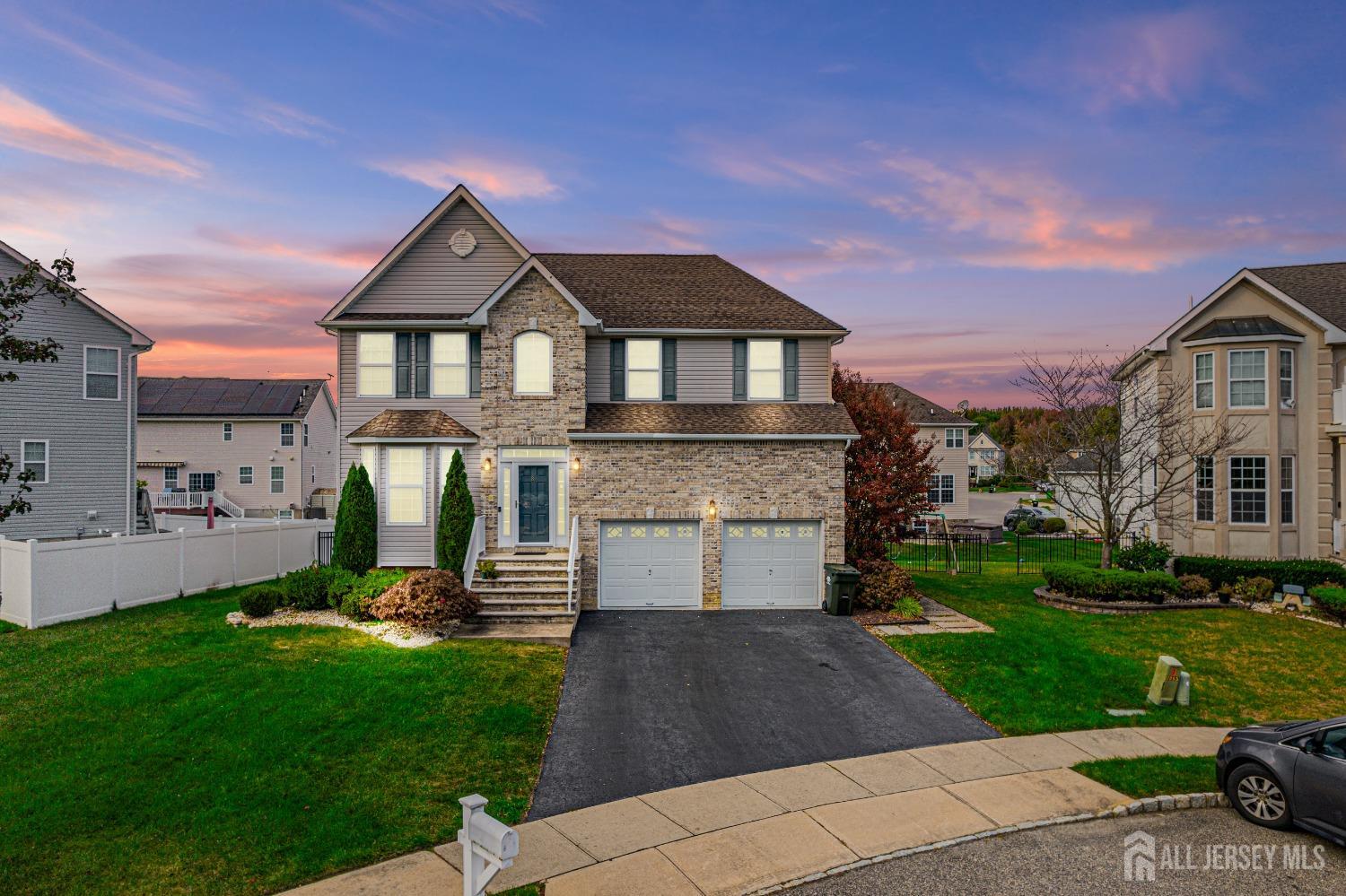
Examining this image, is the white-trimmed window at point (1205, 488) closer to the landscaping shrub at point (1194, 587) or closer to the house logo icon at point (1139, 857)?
the landscaping shrub at point (1194, 587)

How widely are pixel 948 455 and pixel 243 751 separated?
41574mm

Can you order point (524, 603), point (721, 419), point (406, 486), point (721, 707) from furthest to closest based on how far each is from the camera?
1. point (721, 419)
2. point (406, 486)
3. point (524, 603)
4. point (721, 707)

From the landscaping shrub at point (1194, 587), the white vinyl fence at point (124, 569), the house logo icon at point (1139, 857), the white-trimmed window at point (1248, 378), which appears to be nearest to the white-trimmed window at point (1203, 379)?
the white-trimmed window at point (1248, 378)

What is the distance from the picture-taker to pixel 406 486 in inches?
791

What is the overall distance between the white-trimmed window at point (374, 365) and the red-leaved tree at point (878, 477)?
1330cm

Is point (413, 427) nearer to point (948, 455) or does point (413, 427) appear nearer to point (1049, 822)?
point (1049, 822)

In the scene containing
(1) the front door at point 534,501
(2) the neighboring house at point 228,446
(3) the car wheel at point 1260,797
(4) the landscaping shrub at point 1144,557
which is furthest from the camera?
(2) the neighboring house at point 228,446

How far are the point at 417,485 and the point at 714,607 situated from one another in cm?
884

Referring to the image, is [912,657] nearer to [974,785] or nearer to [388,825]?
[974,785]

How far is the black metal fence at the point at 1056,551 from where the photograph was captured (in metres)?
28.2

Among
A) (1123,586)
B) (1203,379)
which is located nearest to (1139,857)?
(1123,586)

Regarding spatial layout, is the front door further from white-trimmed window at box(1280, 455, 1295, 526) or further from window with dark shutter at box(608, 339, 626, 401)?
white-trimmed window at box(1280, 455, 1295, 526)

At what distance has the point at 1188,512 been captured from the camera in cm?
2314

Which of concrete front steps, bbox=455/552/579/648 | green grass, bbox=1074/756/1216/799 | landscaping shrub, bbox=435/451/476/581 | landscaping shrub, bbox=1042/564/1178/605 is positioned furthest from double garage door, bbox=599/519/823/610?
green grass, bbox=1074/756/1216/799
